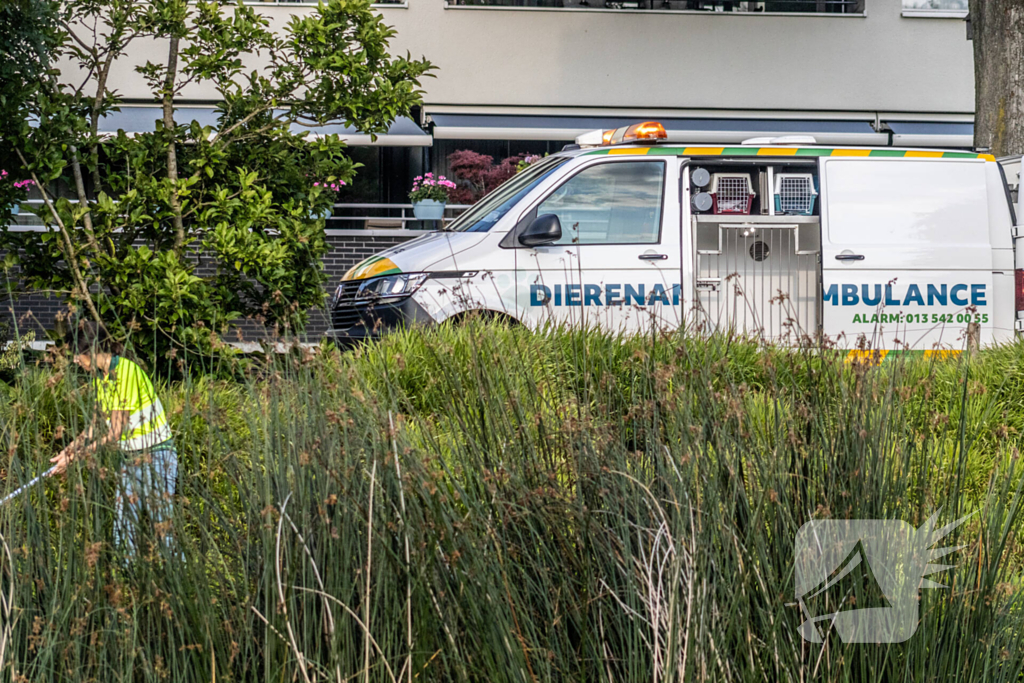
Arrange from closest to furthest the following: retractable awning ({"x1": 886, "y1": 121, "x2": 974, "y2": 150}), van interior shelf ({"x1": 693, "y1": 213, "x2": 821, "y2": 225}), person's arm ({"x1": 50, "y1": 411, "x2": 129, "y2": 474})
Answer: person's arm ({"x1": 50, "y1": 411, "x2": 129, "y2": 474}) → van interior shelf ({"x1": 693, "y1": 213, "x2": 821, "y2": 225}) → retractable awning ({"x1": 886, "y1": 121, "x2": 974, "y2": 150})

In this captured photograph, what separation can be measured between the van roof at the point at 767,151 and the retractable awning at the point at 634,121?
29.7 ft

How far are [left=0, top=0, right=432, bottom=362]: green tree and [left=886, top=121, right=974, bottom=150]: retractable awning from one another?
12.8 meters

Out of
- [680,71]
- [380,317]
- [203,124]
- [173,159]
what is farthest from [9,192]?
[680,71]

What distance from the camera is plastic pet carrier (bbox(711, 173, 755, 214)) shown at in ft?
24.3

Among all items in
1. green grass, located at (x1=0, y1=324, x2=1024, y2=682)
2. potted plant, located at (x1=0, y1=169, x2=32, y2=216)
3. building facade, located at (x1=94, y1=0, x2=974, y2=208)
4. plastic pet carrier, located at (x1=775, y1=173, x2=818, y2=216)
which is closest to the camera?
green grass, located at (x1=0, y1=324, x2=1024, y2=682)

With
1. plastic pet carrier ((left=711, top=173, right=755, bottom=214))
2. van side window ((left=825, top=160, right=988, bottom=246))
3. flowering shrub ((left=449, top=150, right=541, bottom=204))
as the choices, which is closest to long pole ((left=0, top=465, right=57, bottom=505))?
plastic pet carrier ((left=711, top=173, right=755, bottom=214))

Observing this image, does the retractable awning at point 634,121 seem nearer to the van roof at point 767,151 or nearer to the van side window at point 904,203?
the van roof at point 767,151

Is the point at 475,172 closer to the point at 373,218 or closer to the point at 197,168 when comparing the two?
the point at 373,218

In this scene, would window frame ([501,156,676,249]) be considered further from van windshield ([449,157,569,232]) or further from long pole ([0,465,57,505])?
long pole ([0,465,57,505])

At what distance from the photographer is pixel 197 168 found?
19.7 feet

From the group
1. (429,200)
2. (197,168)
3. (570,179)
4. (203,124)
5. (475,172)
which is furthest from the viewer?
(475,172)

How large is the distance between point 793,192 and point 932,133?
11.2 meters

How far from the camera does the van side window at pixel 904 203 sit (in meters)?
7.16

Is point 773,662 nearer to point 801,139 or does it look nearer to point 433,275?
point 433,275
